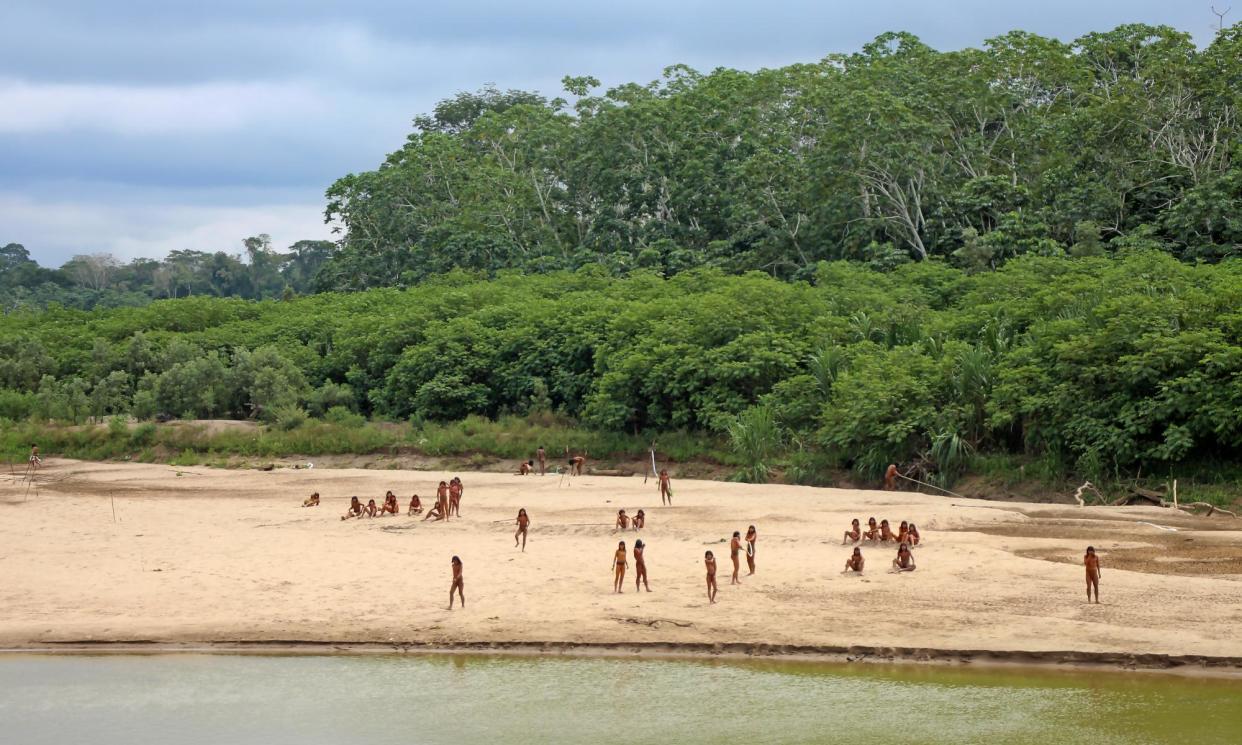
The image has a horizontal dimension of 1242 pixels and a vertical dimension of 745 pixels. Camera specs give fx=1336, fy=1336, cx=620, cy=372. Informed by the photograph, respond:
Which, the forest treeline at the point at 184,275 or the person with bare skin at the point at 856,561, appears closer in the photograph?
the person with bare skin at the point at 856,561

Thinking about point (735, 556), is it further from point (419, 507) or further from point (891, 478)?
point (891, 478)

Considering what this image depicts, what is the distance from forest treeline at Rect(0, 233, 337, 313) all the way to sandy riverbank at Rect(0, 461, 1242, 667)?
8728 cm

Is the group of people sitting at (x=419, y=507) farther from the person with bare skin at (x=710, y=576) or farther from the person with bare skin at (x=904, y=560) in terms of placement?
the person with bare skin at (x=904, y=560)

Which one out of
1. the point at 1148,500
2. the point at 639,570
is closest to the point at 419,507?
the point at 639,570

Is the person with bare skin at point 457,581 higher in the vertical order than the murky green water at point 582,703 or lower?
higher

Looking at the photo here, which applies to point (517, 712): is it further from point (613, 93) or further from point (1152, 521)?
point (613, 93)

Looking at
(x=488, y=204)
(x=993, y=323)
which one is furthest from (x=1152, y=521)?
(x=488, y=204)

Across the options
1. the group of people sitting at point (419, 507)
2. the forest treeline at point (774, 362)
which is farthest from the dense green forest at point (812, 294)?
the group of people sitting at point (419, 507)

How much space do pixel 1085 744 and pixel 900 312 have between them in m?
23.6

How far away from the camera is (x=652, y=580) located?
2095 centimetres

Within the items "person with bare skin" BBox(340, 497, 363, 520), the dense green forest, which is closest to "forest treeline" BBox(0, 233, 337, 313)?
the dense green forest

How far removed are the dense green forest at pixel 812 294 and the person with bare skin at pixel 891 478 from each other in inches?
33.9

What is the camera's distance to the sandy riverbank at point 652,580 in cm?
1794

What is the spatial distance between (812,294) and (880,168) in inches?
381
